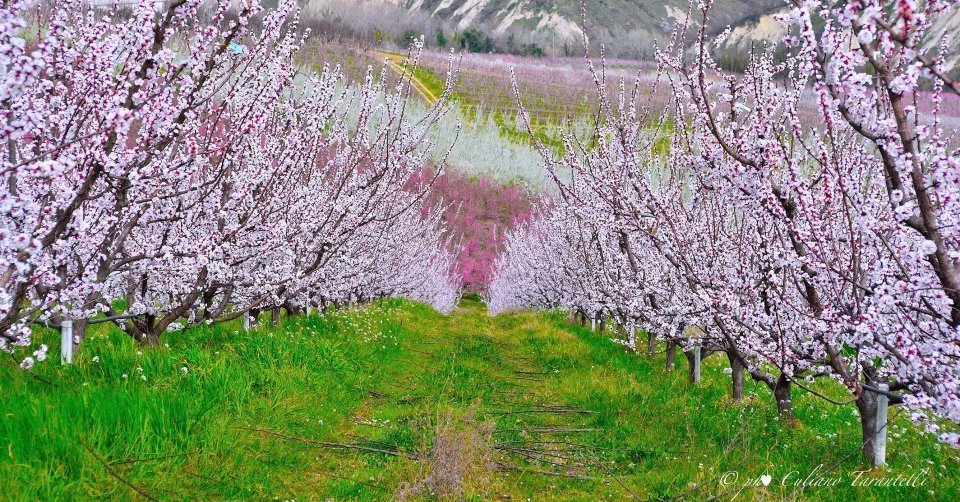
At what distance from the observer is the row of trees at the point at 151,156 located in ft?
11.4

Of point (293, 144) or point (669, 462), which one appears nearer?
point (669, 462)

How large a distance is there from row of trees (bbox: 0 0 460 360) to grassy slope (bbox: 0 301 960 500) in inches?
27.2

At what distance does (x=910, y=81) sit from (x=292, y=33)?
5.03 metres

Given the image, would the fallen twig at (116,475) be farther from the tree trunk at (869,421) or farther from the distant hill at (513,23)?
the distant hill at (513,23)

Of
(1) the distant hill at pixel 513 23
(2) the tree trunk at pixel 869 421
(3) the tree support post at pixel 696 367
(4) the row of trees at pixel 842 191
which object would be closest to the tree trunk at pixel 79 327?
(4) the row of trees at pixel 842 191

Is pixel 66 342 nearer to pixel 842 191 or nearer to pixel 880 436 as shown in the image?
pixel 842 191

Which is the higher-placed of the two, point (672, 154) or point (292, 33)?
point (292, 33)

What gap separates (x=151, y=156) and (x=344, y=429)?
12.4 feet

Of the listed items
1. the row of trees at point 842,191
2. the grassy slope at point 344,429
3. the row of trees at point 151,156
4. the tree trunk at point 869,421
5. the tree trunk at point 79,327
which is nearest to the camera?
the row of trees at point 842,191

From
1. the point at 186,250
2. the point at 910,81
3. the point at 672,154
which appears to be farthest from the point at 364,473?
the point at 910,81

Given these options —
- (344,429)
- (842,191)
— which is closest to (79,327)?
(344,429)

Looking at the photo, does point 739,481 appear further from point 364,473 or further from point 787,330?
point 364,473

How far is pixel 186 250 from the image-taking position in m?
5.76

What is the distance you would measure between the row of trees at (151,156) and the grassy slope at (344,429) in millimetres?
690
